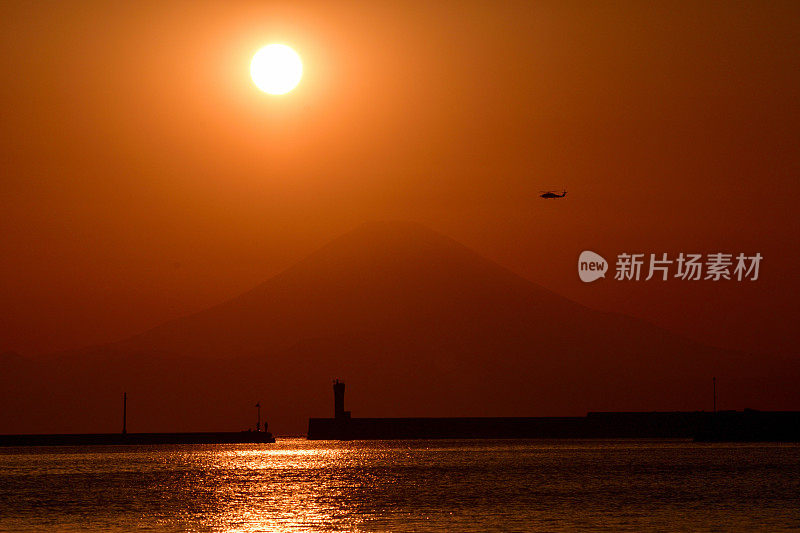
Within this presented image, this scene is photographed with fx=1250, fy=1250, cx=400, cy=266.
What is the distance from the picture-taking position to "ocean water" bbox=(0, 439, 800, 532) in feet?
187

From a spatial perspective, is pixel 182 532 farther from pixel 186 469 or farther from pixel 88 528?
pixel 186 469

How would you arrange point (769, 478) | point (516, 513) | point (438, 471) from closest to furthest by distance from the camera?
point (516, 513), point (769, 478), point (438, 471)

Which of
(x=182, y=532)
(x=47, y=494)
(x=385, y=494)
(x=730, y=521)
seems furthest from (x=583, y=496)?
(x=47, y=494)

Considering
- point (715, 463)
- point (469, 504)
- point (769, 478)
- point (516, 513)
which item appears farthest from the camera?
point (715, 463)

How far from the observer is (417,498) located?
73.9 metres

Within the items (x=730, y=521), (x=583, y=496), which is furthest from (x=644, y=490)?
(x=730, y=521)

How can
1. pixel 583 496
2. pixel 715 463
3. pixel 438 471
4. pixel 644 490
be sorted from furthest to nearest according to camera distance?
pixel 715 463
pixel 438 471
pixel 644 490
pixel 583 496

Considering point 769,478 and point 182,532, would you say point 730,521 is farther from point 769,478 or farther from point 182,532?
point 769,478

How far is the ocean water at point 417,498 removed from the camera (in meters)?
57.1

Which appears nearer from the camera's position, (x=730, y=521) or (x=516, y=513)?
(x=730, y=521)

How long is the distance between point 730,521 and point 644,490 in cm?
2285

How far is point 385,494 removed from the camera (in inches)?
3083

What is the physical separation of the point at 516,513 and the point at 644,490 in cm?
2029

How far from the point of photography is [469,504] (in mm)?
68500
